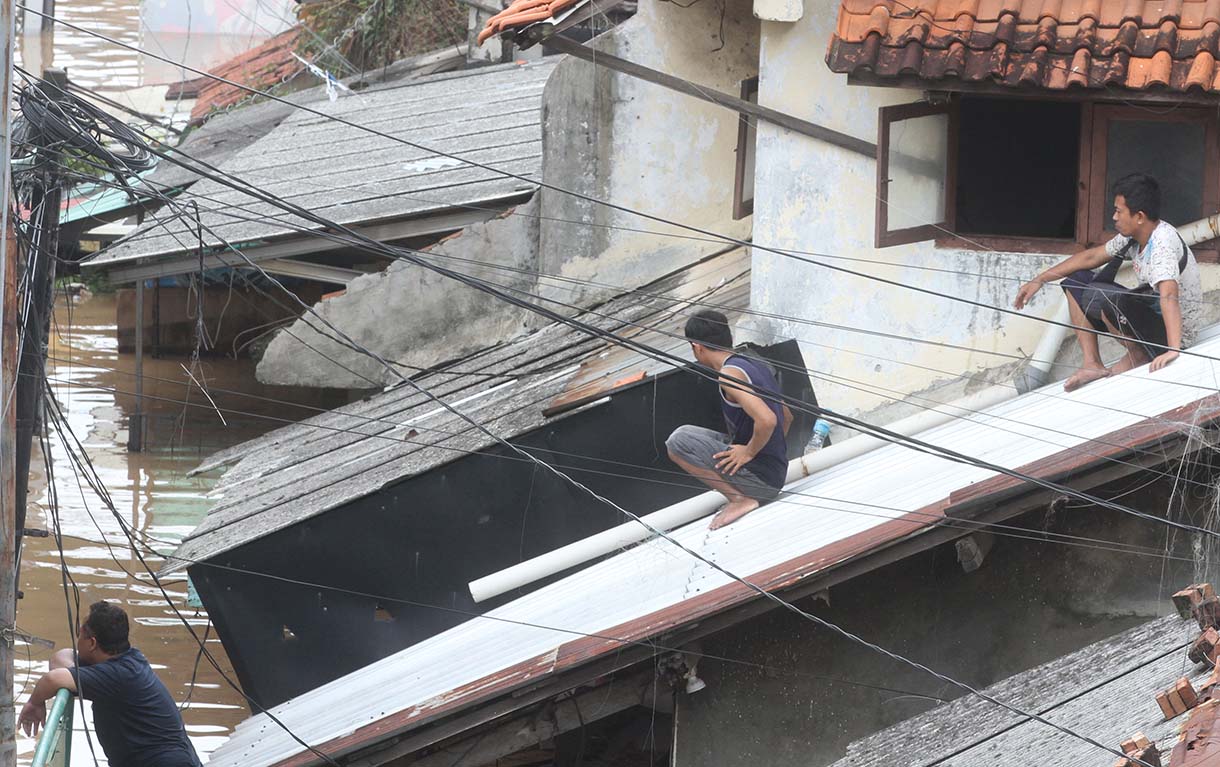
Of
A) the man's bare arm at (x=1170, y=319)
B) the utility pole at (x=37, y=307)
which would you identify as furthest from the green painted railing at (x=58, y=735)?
the man's bare arm at (x=1170, y=319)

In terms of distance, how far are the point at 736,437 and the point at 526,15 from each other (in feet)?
9.07

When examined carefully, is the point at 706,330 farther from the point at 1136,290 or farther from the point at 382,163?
the point at 382,163

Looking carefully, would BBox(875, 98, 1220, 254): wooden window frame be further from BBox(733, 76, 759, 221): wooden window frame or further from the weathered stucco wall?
the weathered stucco wall

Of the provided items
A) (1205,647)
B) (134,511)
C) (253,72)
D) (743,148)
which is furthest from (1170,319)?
(253,72)

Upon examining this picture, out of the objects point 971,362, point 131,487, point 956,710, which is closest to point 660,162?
point 971,362

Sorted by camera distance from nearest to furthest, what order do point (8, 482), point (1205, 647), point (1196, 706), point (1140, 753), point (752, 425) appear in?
point (1140, 753)
point (1196, 706)
point (1205, 647)
point (8, 482)
point (752, 425)

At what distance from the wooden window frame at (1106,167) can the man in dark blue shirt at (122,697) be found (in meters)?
5.44

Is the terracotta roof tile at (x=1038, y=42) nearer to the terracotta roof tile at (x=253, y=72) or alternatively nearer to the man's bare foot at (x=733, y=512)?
the man's bare foot at (x=733, y=512)

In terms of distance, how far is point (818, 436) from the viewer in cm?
945

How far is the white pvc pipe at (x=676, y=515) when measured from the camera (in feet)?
28.5

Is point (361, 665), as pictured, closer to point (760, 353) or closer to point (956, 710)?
point (760, 353)

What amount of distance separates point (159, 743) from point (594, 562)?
8.74ft

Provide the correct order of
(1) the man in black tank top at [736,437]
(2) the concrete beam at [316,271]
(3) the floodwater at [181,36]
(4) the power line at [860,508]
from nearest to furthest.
→ (4) the power line at [860,508]
(1) the man in black tank top at [736,437]
(2) the concrete beam at [316,271]
(3) the floodwater at [181,36]

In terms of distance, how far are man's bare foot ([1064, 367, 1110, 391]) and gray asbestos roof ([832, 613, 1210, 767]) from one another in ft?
6.34
